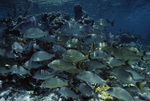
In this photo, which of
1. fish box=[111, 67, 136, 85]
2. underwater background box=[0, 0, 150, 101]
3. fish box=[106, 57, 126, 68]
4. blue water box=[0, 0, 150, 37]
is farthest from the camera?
blue water box=[0, 0, 150, 37]

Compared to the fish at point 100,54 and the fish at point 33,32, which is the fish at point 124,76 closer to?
the fish at point 100,54

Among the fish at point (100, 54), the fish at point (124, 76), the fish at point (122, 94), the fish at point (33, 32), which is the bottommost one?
the fish at point (122, 94)

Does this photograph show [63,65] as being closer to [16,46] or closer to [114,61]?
[114,61]

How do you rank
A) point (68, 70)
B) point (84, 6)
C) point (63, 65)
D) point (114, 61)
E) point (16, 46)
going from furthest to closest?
point (84, 6) → point (16, 46) → point (114, 61) → point (68, 70) → point (63, 65)

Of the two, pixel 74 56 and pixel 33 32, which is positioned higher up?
pixel 33 32

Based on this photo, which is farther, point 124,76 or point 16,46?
point 16,46

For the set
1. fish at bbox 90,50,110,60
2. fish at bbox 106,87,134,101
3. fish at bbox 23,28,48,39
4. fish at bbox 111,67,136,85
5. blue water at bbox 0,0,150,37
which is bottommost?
fish at bbox 106,87,134,101

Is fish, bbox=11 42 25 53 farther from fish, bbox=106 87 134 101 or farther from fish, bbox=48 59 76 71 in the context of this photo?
fish, bbox=106 87 134 101

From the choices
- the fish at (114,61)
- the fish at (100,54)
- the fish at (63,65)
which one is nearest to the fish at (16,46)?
the fish at (63,65)

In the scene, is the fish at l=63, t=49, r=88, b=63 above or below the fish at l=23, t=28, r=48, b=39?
below

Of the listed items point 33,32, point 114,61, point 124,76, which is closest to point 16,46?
point 33,32

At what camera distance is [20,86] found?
3.79 metres

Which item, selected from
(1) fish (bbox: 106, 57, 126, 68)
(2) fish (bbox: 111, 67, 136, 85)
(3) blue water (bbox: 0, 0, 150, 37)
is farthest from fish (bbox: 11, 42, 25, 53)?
(3) blue water (bbox: 0, 0, 150, 37)

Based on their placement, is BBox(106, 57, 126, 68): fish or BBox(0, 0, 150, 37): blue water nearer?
BBox(106, 57, 126, 68): fish
